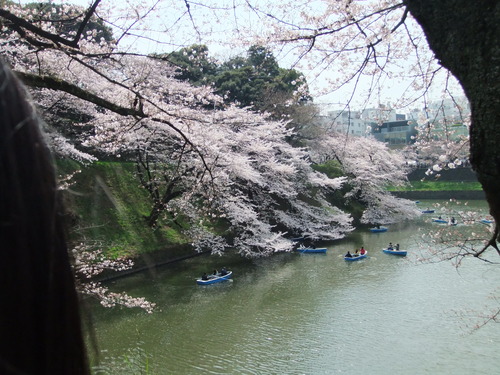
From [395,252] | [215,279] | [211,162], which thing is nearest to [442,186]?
[395,252]

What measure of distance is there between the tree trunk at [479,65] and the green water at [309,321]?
3.61 metres

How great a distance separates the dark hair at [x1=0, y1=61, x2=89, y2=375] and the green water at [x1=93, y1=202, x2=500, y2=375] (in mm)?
3927

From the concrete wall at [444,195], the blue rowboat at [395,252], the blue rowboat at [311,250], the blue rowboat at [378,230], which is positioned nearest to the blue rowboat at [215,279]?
the blue rowboat at [311,250]

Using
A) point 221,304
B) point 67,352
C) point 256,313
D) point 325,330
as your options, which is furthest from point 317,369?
point 67,352

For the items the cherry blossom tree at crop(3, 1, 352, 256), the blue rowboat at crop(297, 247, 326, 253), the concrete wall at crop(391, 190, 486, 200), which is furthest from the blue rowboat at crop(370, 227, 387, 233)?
the concrete wall at crop(391, 190, 486, 200)

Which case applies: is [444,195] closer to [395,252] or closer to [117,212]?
[395,252]

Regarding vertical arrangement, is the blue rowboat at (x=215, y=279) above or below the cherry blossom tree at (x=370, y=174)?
below

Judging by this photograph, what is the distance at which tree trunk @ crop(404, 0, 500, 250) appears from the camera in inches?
39.0

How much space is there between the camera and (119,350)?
20.0 feet

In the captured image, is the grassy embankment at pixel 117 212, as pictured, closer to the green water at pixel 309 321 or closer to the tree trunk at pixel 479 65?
the green water at pixel 309 321

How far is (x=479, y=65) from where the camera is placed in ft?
3.37

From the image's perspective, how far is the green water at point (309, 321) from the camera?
5.77 meters

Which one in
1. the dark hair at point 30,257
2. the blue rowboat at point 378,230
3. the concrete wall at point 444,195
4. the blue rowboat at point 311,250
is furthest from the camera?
the concrete wall at point 444,195

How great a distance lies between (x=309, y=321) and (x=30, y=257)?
7.40 meters
